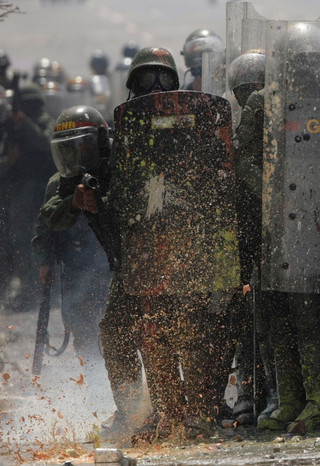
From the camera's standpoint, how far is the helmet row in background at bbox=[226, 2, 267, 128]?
7160 millimetres

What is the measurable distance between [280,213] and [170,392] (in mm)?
1133

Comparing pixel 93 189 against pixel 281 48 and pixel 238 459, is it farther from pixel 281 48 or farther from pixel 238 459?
pixel 238 459

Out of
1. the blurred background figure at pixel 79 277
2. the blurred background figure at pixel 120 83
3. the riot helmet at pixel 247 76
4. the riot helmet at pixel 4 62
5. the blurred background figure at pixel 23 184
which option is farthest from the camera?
the riot helmet at pixel 4 62

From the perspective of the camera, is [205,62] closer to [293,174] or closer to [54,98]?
[293,174]

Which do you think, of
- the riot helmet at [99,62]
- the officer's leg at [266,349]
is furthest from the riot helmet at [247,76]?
the riot helmet at [99,62]

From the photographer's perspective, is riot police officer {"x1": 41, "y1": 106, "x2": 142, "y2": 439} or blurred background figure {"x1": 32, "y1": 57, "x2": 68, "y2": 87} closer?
riot police officer {"x1": 41, "y1": 106, "x2": 142, "y2": 439}

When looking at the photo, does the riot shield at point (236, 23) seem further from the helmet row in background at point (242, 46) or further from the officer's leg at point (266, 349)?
the officer's leg at point (266, 349)

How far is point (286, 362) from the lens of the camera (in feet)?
22.0

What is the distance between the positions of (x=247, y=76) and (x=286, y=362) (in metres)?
1.70

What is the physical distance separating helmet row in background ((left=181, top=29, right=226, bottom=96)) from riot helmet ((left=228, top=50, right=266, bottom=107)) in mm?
1251

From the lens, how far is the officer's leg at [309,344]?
21.1 feet

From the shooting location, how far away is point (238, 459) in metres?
5.55

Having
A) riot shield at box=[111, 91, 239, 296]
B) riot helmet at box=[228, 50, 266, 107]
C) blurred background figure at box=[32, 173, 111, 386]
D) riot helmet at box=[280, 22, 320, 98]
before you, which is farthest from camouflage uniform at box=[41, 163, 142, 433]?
blurred background figure at box=[32, 173, 111, 386]

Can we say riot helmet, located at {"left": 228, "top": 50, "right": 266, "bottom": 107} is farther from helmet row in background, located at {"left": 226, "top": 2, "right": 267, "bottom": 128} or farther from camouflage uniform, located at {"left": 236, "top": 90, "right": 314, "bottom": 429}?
camouflage uniform, located at {"left": 236, "top": 90, "right": 314, "bottom": 429}
